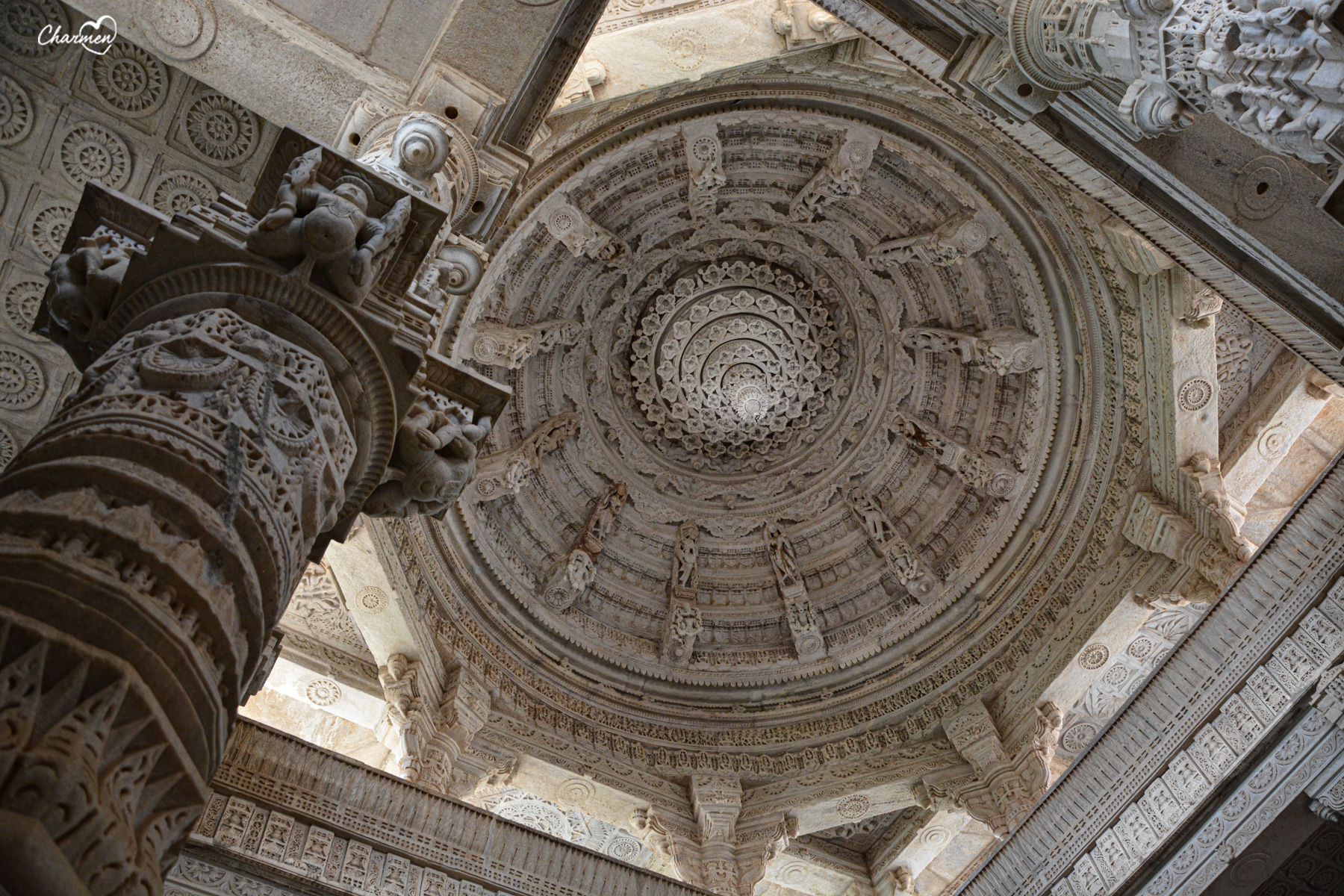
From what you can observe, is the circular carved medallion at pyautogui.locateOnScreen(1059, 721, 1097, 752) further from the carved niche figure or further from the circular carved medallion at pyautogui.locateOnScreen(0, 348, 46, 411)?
the circular carved medallion at pyautogui.locateOnScreen(0, 348, 46, 411)

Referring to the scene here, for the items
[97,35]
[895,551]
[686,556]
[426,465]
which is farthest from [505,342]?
[426,465]

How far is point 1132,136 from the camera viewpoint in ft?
18.5

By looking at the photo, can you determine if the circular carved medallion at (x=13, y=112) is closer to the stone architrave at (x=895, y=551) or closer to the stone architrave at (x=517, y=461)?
the stone architrave at (x=517, y=461)

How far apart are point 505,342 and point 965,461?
555 centimetres

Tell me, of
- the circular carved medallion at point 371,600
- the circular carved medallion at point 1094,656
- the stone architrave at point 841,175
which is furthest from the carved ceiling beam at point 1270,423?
the circular carved medallion at point 371,600

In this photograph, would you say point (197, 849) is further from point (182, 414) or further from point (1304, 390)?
point (1304, 390)

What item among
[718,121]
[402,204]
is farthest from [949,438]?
[402,204]

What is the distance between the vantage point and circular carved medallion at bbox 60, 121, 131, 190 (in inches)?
259

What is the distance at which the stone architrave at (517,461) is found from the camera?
11102 mm

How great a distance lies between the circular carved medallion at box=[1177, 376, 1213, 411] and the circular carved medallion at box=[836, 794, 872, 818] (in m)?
4.97

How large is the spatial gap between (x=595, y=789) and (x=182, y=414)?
756 cm

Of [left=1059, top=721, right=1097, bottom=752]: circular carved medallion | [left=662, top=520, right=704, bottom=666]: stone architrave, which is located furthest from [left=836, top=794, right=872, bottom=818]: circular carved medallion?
[left=662, top=520, right=704, bottom=666]: stone architrave

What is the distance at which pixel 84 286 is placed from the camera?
398 centimetres

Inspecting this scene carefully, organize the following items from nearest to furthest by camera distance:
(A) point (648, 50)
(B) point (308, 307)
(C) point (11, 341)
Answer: (B) point (308, 307) < (C) point (11, 341) < (A) point (648, 50)
